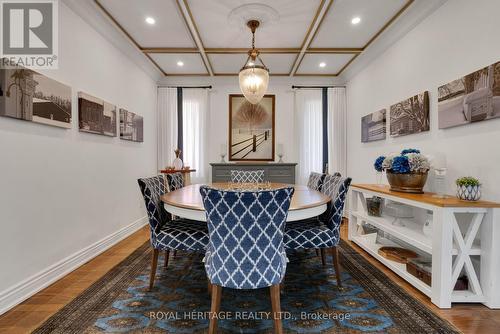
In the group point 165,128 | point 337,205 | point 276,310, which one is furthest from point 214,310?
point 165,128

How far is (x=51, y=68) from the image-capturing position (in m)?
2.22

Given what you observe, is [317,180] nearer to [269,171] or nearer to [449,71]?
[449,71]

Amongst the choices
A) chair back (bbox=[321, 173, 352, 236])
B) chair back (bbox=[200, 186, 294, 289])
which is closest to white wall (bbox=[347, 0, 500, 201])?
chair back (bbox=[321, 173, 352, 236])

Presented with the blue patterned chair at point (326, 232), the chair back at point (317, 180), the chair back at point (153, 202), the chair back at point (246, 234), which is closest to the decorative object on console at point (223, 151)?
the chair back at point (317, 180)

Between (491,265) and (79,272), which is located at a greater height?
(491,265)

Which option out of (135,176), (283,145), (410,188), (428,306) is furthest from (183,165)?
(428,306)

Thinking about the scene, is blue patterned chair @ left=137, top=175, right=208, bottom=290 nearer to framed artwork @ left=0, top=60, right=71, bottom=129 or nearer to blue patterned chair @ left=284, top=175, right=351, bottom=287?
A: blue patterned chair @ left=284, top=175, right=351, bottom=287

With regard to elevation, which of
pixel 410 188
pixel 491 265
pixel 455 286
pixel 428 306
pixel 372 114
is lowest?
pixel 428 306

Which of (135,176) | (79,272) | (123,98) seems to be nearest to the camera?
(79,272)

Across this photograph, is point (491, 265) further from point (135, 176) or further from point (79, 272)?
point (135, 176)

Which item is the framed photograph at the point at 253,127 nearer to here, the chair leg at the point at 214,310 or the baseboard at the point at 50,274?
the baseboard at the point at 50,274

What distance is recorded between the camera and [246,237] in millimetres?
1341

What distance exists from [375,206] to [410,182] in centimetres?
67

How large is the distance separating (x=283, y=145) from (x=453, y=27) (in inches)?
120
